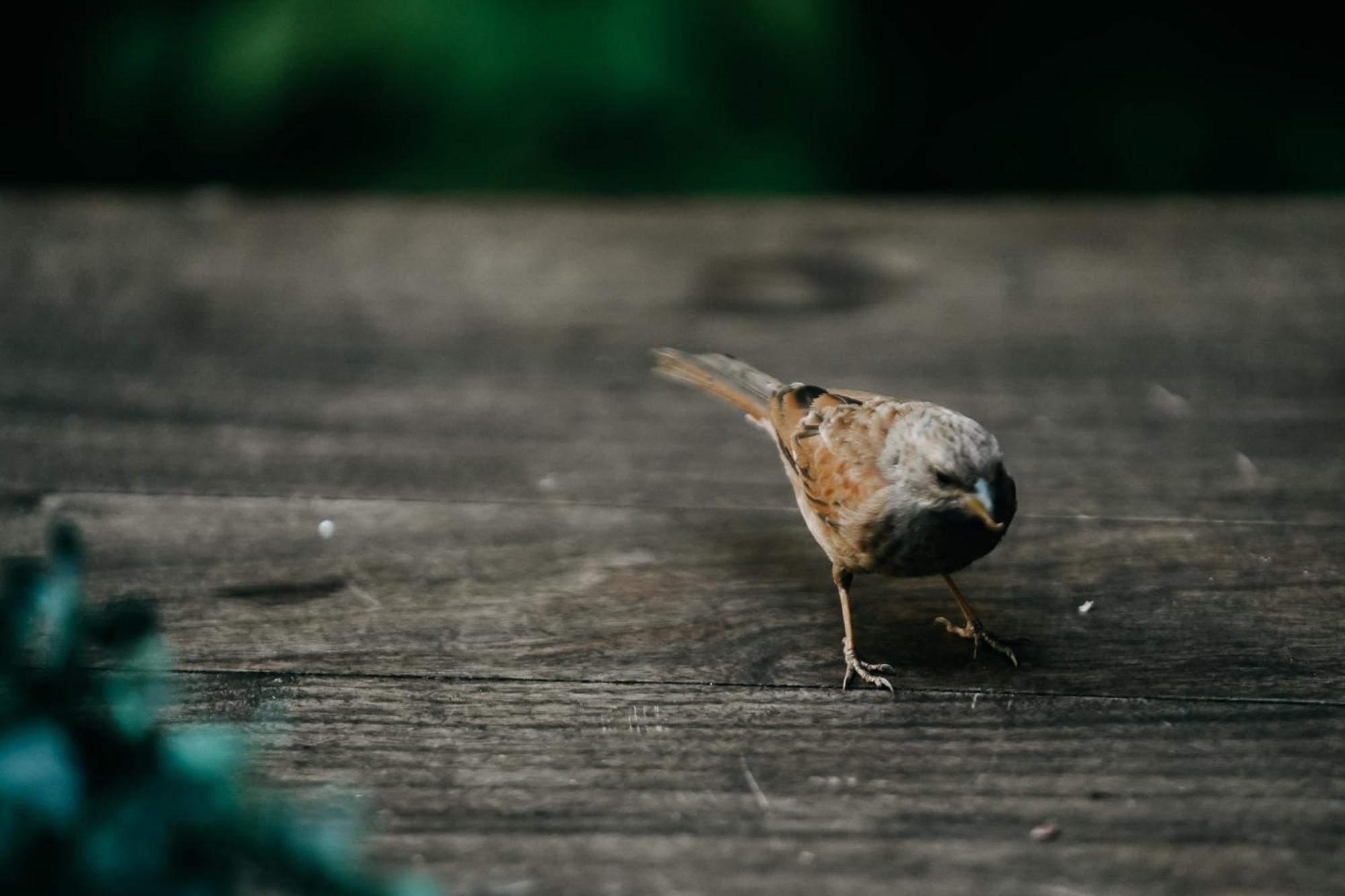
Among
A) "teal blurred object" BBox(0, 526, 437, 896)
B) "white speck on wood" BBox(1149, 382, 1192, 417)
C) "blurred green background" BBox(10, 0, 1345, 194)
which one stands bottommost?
"white speck on wood" BBox(1149, 382, 1192, 417)

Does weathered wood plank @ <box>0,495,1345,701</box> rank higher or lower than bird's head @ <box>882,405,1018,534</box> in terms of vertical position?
lower

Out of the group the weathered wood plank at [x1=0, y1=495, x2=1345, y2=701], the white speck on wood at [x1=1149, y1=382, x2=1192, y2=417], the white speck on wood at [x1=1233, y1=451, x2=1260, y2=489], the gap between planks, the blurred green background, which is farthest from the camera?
the blurred green background

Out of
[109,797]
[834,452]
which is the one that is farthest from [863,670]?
[109,797]

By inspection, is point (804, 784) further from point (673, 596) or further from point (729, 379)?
point (729, 379)

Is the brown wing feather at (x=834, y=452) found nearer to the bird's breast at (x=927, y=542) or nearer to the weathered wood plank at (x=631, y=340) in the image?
the bird's breast at (x=927, y=542)

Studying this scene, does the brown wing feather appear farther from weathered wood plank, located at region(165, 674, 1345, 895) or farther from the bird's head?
weathered wood plank, located at region(165, 674, 1345, 895)

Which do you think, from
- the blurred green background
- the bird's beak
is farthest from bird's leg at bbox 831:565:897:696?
the blurred green background

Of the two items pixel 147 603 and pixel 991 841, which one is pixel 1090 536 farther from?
pixel 147 603

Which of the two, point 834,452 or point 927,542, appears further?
point 834,452
